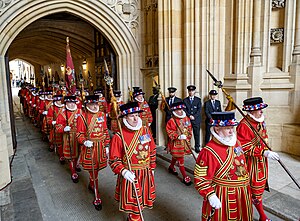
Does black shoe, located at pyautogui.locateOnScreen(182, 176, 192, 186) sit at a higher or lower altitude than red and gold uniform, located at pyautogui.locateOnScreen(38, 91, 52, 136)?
lower

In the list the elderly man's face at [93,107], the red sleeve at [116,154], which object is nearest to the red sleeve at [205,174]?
the red sleeve at [116,154]

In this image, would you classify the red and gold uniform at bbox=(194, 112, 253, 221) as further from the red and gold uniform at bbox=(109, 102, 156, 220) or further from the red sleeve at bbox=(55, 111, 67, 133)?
the red sleeve at bbox=(55, 111, 67, 133)

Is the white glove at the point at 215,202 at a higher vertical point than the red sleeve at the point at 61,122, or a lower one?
lower

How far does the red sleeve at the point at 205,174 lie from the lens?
1.93 meters

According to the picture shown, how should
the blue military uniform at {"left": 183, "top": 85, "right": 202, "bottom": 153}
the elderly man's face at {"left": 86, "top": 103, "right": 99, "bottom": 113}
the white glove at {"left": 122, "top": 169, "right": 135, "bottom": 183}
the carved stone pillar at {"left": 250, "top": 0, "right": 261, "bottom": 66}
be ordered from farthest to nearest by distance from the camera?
the blue military uniform at {"left": 183, "top": 85, "right": 202, "bottom": 153} < the carved stone pillar at {"left": 250, "top": 0, "right": 261, "bottom": 66} < the elderly man's face at {"left": 86, "top": 103, "right": 99, "bottom": 113} < the white glove at {"left": 122, "top": 169, "right": 135, "bottom": 183}

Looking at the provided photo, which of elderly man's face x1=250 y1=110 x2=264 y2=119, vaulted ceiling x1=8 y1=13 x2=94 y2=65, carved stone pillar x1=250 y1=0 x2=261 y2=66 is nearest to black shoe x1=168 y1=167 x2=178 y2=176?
elderly man's face x1=250 y1=110 x2=264 y2=119

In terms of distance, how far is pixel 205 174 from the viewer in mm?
1954

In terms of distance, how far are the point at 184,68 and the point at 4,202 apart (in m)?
4.10

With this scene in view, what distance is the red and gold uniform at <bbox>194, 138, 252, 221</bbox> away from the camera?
1.95m

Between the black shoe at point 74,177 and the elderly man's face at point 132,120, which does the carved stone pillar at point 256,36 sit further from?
the black shoe at point 74,177

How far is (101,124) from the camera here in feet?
11.6

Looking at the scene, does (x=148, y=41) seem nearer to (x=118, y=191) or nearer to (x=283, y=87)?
(x=283, y=87)

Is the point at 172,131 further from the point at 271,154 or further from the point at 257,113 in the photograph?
the point at 271,154

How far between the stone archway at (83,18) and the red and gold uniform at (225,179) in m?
3.91
